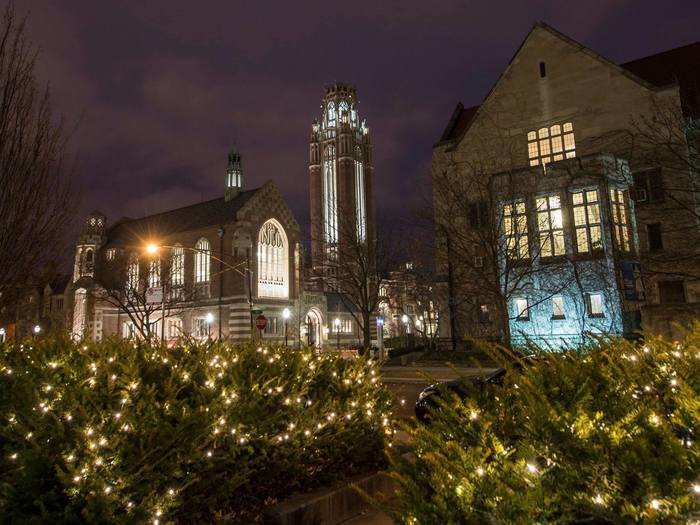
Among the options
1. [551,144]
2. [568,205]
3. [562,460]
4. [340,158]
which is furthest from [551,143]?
[340,158]

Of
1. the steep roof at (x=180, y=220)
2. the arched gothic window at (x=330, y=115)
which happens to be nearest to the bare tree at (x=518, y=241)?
the steep roof at (x=180, y=220)

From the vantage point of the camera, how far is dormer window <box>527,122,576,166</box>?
35500 millimetres

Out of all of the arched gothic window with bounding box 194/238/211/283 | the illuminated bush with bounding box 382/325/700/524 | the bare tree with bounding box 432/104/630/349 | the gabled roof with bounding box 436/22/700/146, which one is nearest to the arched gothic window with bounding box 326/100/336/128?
the arched gothic window with bounding box 194/238/211/283

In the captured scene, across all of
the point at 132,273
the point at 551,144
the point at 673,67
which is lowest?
the point at 132,273

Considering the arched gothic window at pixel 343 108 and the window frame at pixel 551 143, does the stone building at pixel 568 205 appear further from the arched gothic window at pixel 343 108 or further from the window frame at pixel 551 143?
the arched gothic window at pixel 343 108

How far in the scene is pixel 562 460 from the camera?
291cm

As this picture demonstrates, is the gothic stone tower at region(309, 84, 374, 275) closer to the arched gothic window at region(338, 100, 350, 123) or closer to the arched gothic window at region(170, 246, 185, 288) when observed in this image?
the arched gothic window at region(338, 100, 350, 123)

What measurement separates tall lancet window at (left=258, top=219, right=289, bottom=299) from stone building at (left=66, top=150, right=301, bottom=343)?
0.11 metres

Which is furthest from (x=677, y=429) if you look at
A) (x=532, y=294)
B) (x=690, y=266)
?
(x=690, y=266)

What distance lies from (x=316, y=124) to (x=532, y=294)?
106m

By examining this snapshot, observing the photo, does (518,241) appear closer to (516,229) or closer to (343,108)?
(516,229)

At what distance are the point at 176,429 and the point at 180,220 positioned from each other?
201ft

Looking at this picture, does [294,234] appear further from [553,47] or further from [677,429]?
[677,429]

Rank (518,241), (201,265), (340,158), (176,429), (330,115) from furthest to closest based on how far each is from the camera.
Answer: (330,115)
(340,158)
(201,265)
(518,241)
(176,429)
